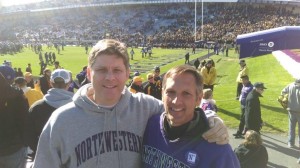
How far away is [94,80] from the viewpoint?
2334mm

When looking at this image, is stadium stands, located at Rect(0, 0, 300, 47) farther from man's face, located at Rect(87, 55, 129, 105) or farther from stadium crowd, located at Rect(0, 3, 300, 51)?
man's face, located at Rect(87, 55, 129, 105)

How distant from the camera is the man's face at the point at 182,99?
7.78 ft

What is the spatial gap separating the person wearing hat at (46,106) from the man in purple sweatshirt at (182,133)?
205 cm

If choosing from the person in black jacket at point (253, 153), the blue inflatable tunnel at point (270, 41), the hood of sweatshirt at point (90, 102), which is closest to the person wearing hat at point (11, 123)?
the hood of sweatshirt at point (90, 102)

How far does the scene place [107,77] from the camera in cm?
229

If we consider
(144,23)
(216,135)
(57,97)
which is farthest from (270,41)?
(144,23)

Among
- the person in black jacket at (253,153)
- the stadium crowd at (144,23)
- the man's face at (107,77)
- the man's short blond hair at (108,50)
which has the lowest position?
the person in black jacket at (253,153)

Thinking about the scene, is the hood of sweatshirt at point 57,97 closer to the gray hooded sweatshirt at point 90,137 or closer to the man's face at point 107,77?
the gray hooded sweatshirt at point 90,137

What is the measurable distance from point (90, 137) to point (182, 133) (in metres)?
0.63

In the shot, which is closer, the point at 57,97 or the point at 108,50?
the point at 108,50

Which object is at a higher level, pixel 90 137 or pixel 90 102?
pixel 90 102

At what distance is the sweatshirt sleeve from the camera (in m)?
2.28

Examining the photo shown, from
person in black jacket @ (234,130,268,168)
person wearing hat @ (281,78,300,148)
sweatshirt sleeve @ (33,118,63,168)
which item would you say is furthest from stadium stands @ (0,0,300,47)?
sweatshirt sleeve @ (33,118,63,168)

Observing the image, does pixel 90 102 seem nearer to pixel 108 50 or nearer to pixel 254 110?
pixel 108 50
